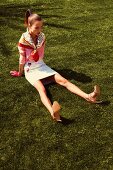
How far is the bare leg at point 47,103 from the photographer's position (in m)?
6.47

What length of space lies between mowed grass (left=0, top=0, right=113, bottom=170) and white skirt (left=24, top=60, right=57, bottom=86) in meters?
0.27

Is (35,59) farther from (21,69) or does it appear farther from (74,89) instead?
(74,89)

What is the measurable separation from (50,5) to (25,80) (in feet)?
20.1

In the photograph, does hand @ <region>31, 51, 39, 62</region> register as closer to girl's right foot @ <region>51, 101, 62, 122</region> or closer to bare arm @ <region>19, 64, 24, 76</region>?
bare arm @ <region>19, 64, 24, 76</region>

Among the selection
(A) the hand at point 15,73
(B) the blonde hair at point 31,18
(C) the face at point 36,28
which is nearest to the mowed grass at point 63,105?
(A) the hand at point 15,73

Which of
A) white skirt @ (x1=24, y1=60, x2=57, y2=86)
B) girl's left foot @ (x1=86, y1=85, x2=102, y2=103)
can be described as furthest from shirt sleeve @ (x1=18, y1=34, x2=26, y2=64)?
girl's left foot @ (x1=86, y1=85, x2=102, y2=103)

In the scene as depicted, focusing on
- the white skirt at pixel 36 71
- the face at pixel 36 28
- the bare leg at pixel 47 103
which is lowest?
the bare leg at pixel 47 103

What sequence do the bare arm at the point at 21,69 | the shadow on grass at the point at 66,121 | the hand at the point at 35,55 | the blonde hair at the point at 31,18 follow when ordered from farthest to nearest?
1. the bare arm at the point at 21,69
2. the hand at the point at 35,55
3. the blonde hair at the point at 31,18
4. the shadow on grass at the point at 66,121

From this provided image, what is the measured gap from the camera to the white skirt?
783 centimetres

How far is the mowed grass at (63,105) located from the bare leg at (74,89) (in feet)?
0.57

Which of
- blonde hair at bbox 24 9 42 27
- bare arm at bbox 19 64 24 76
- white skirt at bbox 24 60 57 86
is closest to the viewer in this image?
blonde hair at bbox 24 9 42 27

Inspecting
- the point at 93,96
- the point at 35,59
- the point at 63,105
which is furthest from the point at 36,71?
the point at 93,96

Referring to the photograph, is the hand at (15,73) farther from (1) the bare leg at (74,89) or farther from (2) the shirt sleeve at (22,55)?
(1) the bare leg at (74,89)

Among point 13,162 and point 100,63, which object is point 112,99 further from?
point 13,162
